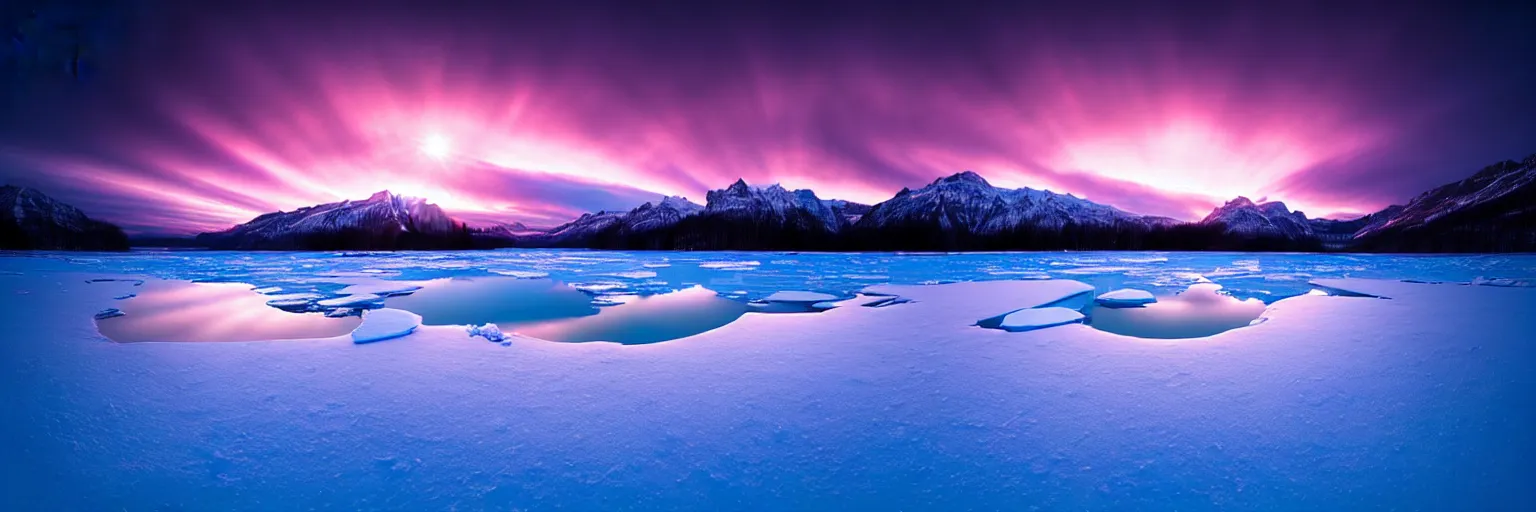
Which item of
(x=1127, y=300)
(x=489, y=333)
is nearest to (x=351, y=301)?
(x=489, y=333)

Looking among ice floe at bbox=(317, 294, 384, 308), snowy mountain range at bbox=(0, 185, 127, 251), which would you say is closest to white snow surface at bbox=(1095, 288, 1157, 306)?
ice floe at bbox=(317, 294, 384, 308)

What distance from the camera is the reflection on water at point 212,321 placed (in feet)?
31.9

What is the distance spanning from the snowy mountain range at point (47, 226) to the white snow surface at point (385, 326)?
17029cm

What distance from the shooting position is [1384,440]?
4762 millimetres

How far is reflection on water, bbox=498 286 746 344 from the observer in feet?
32.7

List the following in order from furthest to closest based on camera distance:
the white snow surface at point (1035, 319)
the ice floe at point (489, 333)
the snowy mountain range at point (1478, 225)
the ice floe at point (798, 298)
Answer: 1. the snowy mountain range at point (1478, 225)
2. the ice floe at point (798, 298)
3. the white snow surface at point (1035, 319)
4. the ice floe at point (489, 333)

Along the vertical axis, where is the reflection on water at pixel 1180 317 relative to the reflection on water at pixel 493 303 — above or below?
above

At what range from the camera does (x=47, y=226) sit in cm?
14088

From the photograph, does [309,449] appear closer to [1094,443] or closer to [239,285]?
[1094,443]

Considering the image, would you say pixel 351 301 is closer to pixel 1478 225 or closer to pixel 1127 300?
pixel 1127 300

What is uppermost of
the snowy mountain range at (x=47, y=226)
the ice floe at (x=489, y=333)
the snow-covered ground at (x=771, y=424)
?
the snowy mountain range at (x=47, y=226)

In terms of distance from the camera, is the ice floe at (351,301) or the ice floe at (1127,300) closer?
the ice floe at (351,301)

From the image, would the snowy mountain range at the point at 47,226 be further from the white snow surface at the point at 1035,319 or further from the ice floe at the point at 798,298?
the white snow surface at the point at 1035,319

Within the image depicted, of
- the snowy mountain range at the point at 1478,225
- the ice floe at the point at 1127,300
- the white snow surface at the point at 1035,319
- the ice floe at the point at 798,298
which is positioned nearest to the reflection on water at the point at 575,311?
the ice floe at the point at 798,298
